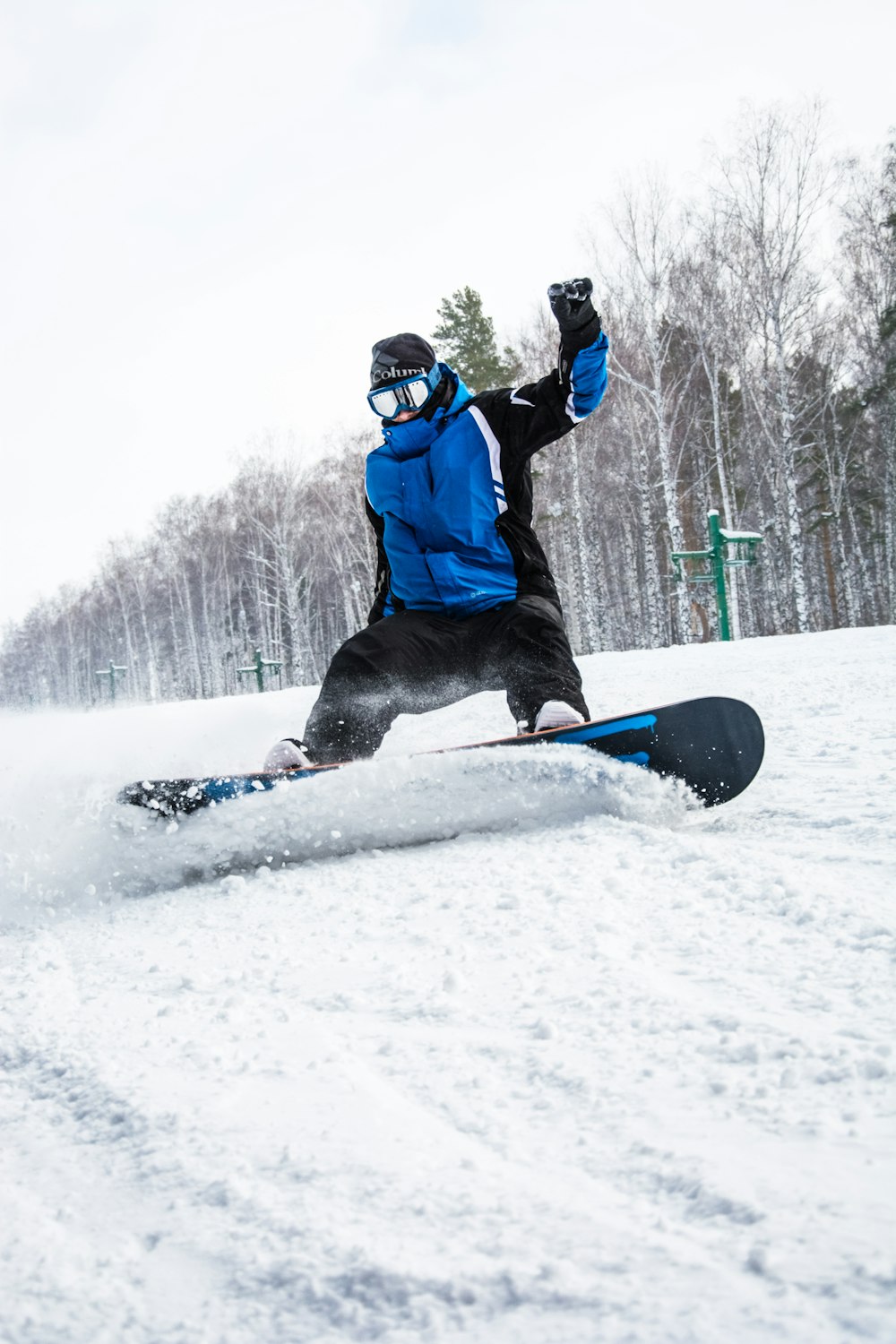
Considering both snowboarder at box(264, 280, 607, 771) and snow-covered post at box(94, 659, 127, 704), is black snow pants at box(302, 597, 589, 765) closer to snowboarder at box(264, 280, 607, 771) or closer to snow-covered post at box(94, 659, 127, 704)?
snowboarder at box(264, 280, 607, 771)

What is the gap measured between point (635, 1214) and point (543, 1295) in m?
0.11

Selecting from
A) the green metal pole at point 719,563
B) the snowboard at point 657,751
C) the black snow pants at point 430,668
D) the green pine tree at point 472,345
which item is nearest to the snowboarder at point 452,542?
the black snow pants at point 430,668

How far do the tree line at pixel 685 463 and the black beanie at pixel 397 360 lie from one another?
15090mm

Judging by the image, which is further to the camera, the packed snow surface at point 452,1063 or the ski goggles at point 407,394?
the ski goggles at point 407,394

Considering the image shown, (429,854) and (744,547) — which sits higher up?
(744,547)

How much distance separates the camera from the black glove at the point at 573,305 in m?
2.59

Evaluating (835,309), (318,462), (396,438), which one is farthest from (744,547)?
(396,438)

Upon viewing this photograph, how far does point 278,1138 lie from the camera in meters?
0.93

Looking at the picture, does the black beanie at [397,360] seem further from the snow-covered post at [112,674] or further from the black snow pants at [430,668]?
the snow-covered post at [112,674]

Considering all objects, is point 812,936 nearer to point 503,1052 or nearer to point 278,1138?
point 503,1052

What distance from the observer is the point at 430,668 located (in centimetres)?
280

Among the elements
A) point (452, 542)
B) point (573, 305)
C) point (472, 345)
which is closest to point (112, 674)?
point (472, 345)

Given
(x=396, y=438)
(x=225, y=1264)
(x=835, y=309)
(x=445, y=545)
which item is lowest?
(x=225, y=1264)

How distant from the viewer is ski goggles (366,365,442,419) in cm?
297
